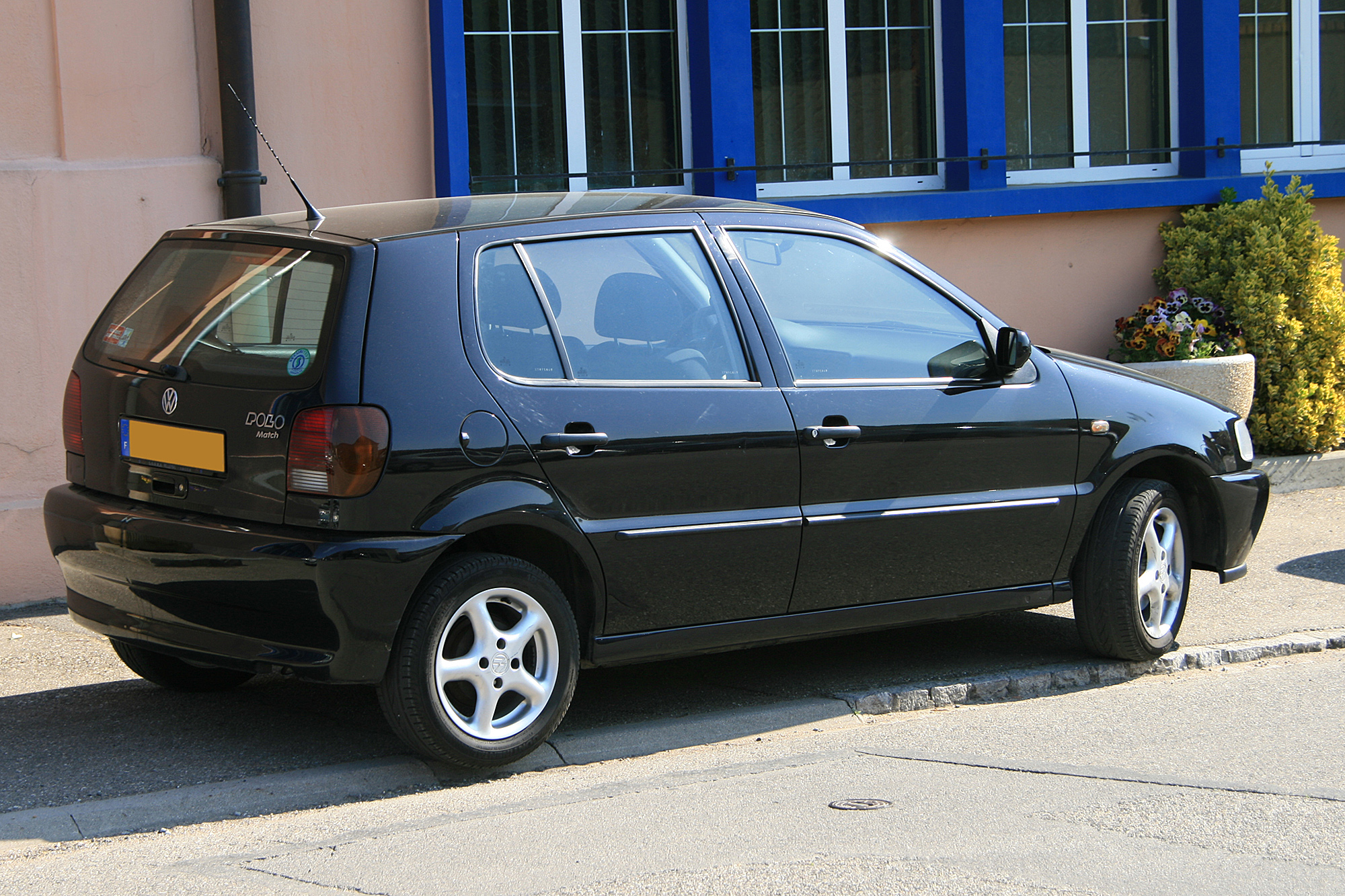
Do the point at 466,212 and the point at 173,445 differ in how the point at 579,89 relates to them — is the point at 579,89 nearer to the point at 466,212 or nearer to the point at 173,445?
the point at 466,212

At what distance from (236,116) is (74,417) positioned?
10.2 feet

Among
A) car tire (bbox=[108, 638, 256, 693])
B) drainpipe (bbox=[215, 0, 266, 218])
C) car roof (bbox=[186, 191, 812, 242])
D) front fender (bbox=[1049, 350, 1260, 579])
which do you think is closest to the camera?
car roof (bbox=[186, 191, 812, 242])

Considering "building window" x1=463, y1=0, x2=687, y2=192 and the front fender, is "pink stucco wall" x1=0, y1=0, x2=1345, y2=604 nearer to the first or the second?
"building window" x1=463, y1=0, x2=687, y2=192

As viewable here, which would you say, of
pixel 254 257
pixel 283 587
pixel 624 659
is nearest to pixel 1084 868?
pixel 624 659

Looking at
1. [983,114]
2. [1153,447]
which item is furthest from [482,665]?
[983,114]

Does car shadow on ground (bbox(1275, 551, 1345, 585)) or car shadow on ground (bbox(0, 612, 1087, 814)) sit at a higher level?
car shadow on ground (bbox(0, 612, 1087, 814))

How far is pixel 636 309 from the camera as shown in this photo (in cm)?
467

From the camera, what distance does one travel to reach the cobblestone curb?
5.17 metres

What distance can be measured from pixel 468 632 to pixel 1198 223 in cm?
734

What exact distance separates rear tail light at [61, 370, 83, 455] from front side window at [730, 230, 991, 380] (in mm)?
2190

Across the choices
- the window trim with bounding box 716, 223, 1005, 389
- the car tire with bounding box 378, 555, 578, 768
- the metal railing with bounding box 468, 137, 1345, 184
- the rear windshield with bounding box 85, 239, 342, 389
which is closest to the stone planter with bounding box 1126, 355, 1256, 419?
the metal railing with bounding box 468, 137, 1345, 184

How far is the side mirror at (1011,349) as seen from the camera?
5.16 meters

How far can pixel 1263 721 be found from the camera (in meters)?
4.93

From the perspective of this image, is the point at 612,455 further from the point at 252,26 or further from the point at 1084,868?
the point at 252,26
